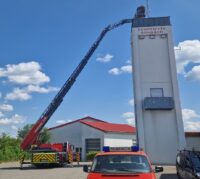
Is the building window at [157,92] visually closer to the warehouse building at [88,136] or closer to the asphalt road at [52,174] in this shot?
the asphalt road at [52,174]

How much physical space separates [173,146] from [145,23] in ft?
43.0

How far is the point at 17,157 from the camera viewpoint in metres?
43.4

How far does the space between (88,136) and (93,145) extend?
1.44 meters

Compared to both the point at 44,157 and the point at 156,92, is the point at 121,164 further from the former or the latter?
the point at 156,92

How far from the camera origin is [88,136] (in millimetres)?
42438

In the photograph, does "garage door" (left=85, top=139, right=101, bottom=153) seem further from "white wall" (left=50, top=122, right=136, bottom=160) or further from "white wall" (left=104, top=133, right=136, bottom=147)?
"white wall" (left=104, top=133, right=136, bottom=147)

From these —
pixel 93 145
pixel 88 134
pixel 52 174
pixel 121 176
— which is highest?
pixel 88 134

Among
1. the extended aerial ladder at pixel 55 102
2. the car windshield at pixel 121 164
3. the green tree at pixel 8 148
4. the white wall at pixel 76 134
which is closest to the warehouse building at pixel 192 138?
the white wall at pixel 76 134

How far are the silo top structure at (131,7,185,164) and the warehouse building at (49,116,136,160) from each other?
1181 cm

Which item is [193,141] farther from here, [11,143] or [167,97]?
[11,143]

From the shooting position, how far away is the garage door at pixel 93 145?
41594 mm

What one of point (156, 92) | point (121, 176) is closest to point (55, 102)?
point (156, 92)

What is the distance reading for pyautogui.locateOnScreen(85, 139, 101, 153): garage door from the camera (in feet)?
136

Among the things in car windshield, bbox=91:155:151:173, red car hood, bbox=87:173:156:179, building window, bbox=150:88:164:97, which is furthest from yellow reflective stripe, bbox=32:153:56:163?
red car hood, bbox=87:173:156:179
